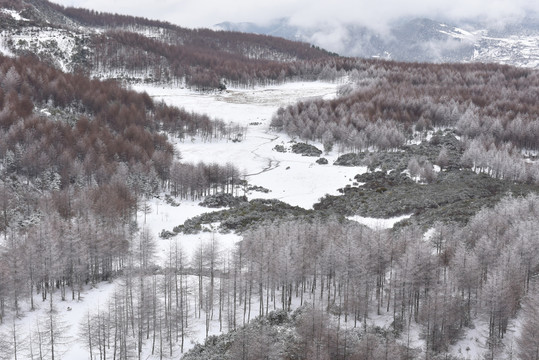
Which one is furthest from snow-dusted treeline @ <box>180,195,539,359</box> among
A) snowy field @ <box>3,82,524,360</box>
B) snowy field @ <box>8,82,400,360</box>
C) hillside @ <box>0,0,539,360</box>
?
snowy field @ <box>8,82,400,360</box>

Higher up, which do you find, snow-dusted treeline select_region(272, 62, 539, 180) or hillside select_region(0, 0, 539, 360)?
snow-dusted treeline select_region(272, 62, 539, 180)

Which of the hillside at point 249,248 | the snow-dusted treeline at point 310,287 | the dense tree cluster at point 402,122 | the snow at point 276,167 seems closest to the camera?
the snow-dusted treeline at point 310,287

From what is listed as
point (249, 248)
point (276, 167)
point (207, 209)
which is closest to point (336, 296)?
point (249, 248)

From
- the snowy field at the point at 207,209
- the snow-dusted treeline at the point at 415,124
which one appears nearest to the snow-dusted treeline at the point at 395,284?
the snowy field at the point at 207,209

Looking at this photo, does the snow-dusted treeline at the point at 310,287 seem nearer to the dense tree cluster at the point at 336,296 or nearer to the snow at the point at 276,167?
the dense tree cluster at the point at 336,296

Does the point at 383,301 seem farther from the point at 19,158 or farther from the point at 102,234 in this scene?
the point at 19,158

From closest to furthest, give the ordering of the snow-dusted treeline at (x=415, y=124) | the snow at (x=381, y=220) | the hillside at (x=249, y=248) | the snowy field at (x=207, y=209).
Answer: the hillside at (x=249, y=248) → the snowy field at (x=207, y=209) → the snow at (x=381, y=220) → the snow-dusted treeline at (x=415, y=124)

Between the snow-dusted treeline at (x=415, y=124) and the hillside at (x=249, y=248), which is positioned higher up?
the snow-dusted treeline at (x=415, y=124)

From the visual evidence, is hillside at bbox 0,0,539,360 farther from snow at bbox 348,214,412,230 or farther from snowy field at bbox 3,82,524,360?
snow at bbox 348,214,412,230

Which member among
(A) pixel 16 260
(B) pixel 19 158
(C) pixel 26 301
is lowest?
(C) pixel 26 301

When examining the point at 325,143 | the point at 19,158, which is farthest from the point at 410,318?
the point at 325,143

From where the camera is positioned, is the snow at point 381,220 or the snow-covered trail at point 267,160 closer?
the snow at point 381,220
